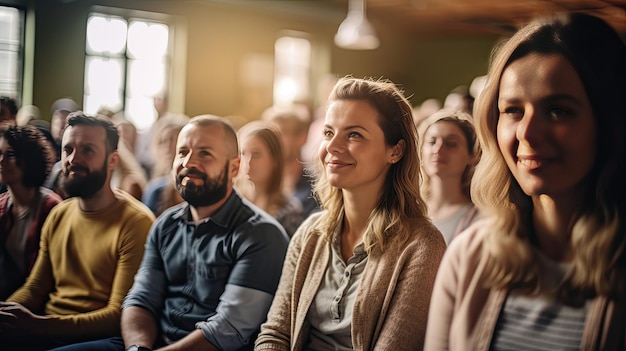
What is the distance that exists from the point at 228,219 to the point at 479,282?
3.32 ft

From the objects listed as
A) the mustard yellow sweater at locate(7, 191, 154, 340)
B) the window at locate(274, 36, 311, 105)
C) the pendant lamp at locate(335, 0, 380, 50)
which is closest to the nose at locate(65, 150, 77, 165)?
the mustard yellow sweater at locate(7, 191, 154, 340)

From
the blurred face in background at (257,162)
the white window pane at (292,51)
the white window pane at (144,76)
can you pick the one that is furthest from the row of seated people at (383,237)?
the white window pane at (292,51)

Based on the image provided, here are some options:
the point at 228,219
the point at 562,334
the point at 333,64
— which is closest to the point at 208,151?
the point at 228,219

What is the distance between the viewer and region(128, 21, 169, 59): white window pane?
2.34 metres

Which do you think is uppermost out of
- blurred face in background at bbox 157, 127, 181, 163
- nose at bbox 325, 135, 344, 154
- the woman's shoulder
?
nose at bbox 325, 135, 344, 154

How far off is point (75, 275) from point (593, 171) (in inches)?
59.8

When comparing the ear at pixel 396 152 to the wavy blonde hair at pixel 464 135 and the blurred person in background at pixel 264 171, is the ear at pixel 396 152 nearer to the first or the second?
the wavy blonde hair at pixel 464 135

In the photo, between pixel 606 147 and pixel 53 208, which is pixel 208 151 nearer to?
pixel 53 208

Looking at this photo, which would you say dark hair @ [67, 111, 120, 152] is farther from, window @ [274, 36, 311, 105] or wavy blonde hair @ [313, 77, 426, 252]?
window @ [274, 36, 311, 105]

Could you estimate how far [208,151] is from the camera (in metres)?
2.04

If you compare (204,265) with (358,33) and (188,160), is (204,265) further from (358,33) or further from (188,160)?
(358,33)

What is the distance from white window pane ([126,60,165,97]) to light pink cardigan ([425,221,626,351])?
148 centimetres

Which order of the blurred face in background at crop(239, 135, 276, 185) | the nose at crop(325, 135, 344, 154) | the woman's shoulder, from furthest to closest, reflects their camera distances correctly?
the blurred face in background at crop(239, 135, 276, 185) → the nose at crop(325, 135, 344, 154) → the woman's shoulder

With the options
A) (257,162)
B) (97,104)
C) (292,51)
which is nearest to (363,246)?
(97,104)
